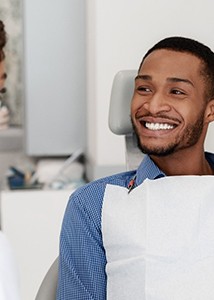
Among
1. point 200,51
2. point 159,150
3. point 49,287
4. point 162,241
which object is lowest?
point 49,287

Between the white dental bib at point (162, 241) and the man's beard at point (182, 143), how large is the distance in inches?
5.5

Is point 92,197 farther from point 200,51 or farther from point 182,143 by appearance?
point 200,51

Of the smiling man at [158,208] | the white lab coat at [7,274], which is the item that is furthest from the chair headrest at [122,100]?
the white lab coat at [7,274]

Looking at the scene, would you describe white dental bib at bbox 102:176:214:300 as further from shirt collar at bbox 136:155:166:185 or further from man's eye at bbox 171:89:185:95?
man's eye at bbox 171:89:185:95

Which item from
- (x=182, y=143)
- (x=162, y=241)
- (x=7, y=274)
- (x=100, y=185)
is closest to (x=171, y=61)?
(x=182, y=143)

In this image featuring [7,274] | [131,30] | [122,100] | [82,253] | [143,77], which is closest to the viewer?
[7,274]

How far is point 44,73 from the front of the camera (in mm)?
3121

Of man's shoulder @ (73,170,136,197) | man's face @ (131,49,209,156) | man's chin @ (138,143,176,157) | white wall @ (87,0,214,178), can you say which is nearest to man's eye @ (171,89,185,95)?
man's face @ (131,49,209,156)

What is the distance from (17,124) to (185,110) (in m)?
2.15

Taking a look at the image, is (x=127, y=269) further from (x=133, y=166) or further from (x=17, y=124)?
(x=17, y=124)

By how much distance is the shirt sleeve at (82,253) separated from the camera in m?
1.53

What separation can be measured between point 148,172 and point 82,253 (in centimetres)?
24

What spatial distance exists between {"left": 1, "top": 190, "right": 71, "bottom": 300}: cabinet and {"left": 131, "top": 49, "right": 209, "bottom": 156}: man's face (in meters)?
1.27

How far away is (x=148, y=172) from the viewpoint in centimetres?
164
